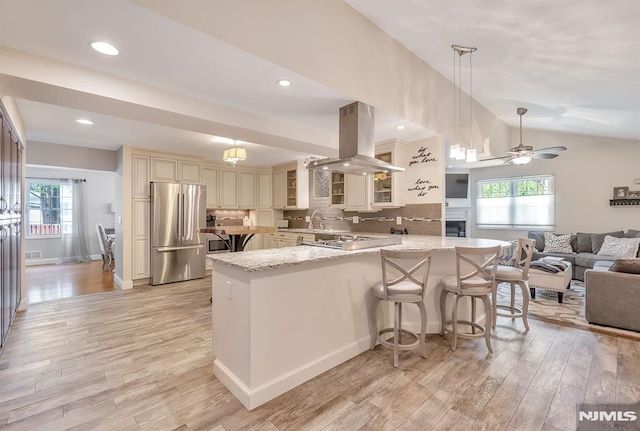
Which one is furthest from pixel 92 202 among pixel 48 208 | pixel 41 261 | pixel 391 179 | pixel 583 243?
pixel 583 243

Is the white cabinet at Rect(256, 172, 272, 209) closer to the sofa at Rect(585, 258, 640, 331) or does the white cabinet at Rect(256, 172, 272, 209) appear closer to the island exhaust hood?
the island exhaust hood

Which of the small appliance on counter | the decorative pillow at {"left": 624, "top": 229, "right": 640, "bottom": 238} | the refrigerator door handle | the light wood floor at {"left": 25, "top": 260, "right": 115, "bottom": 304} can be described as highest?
the small appliance on counter

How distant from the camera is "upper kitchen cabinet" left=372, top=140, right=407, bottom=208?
14.5 feet

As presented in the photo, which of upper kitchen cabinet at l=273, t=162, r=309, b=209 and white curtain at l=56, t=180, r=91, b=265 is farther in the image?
white curtain at l=56, t=180, r=91, b=265

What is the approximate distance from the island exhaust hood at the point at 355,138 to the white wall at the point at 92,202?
726cm

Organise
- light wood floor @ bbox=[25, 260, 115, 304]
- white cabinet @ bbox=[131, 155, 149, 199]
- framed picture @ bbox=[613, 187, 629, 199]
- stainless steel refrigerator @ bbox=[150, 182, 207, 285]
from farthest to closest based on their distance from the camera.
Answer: framed picture @ bbox=[613, 187, 629, 199] < stainless steel refrigerator @ bbox=[150, 182, 207, 285] < white cabinet @ bbox=[131, 155, 149, 199] < light wood floor @ bbox=[25, 260, 115, 304]

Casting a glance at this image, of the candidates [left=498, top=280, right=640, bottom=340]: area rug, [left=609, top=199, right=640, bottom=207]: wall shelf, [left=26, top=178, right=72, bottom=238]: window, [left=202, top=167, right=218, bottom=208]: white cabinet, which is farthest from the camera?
[left=26, top=178, right=72, bottom=238]: window

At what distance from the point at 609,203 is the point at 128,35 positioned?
26.0 ft

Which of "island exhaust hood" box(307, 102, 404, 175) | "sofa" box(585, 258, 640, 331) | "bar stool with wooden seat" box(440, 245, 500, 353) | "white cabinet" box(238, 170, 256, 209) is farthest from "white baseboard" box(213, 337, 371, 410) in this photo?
"white cabinet" box(238, 170, 256, 209)

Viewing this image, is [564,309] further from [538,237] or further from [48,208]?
[48,208]

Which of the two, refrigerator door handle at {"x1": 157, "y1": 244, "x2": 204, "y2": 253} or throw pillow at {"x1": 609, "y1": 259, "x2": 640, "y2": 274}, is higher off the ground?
throw pillow at {"x1": 609, "y1": 259, "x2": 640, "y2": 274}

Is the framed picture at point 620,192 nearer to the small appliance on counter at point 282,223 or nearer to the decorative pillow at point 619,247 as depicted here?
the decorative pillow at point 619,247

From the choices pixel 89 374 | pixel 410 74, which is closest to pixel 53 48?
pixel 89 374

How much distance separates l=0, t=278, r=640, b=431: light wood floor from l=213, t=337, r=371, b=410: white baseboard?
0.05 metres
